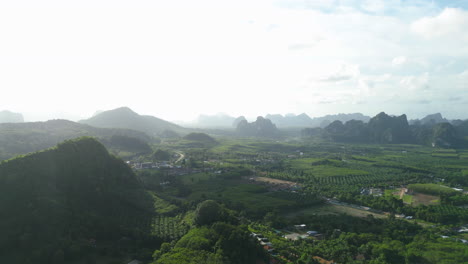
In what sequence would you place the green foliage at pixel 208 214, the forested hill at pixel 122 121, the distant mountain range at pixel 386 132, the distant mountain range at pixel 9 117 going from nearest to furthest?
the green foliage at pixel 208 214, the distant mountain range at pixel 386 132, the forested hill at pixel 122 121, the distant mountain range at pixel 9 117

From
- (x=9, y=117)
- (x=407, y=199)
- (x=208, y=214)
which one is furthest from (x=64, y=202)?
(x=9, y=117)

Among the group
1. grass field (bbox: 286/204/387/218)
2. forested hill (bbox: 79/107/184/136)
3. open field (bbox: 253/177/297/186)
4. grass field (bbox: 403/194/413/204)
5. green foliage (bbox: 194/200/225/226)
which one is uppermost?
forested hill (bbox: 79/107/184/136)

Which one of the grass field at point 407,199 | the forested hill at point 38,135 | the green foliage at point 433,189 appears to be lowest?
the grass field at point 407,199

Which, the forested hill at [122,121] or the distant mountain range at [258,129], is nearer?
the forested hill at [122,121]

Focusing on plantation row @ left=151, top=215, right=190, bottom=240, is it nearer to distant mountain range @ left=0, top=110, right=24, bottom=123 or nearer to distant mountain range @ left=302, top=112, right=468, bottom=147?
distant mountain range @ left=302, top=112, right=468, bottom=147

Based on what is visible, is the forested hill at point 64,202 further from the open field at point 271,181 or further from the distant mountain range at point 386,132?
the distant mountain range at point 386,132

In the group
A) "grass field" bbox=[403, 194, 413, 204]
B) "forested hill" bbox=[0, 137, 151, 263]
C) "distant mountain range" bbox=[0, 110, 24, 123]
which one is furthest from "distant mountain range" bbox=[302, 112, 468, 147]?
"distant mountain range" bbox=[0, 110, 24, 123]

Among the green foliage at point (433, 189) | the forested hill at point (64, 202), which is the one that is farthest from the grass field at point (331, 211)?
the forested hill at point (64, 202)

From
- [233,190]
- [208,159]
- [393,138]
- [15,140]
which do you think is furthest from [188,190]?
[393,138]
